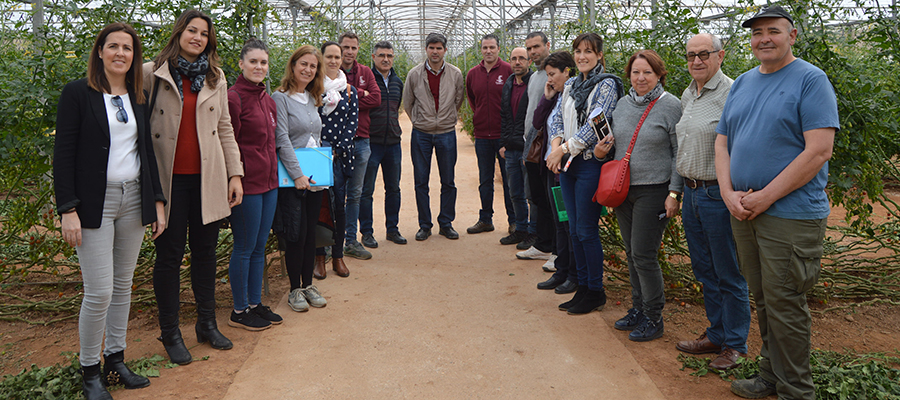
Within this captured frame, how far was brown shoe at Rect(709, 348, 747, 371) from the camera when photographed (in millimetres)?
2867

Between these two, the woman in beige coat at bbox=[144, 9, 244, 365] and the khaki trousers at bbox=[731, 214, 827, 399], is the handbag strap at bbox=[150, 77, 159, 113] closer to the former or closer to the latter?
the woman in beige coat at bbox=[144, 9, 244, 365]

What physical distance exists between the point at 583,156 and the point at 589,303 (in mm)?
961

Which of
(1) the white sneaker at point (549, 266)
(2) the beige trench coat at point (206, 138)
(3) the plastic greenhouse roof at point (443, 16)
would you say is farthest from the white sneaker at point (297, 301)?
(3) the plastic greenhouse roof at point (443, 16)

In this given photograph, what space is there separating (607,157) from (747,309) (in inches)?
43.3

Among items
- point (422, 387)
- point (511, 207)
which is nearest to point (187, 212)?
point (422, 387)

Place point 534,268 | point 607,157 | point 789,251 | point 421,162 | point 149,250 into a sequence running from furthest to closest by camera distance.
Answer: point 421,162 → point 534,268 → point 149,250 → point 607,157 → point 789,251

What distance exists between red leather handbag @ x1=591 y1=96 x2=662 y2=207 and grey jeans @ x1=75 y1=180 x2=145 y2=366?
2281 millimetres

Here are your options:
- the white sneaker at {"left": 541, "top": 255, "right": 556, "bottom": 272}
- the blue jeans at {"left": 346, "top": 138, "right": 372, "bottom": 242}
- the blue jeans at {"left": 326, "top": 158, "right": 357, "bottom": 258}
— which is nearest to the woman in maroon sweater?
the blue jeans at {"left": 326, "top": 158, "right": 357, "bottom": 258}

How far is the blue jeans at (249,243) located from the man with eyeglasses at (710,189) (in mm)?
2284

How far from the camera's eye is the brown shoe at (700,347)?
10.2 ft

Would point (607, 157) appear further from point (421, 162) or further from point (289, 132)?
point (421, 162)

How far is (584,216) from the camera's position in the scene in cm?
364

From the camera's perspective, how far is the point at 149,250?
437 cm

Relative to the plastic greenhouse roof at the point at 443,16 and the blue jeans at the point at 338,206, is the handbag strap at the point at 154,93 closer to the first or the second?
the blue jeans at the point at 338,206
